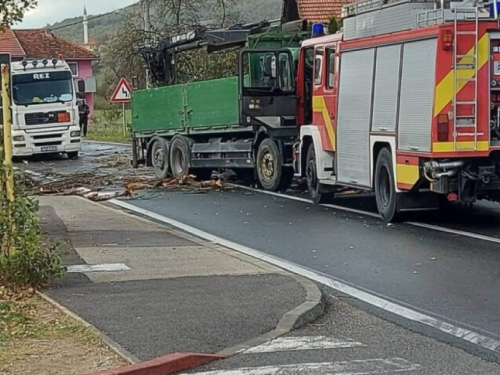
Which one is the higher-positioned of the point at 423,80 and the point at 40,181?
the point at 423,80

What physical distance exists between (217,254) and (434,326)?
434 centimetres

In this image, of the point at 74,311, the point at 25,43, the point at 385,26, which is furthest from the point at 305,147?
the point at 25,43

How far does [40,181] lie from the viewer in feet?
85.0

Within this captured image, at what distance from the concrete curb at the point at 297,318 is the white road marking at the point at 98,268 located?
2277 mm

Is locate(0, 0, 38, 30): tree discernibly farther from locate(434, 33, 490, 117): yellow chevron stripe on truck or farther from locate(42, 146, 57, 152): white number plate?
locate(42, 146, 57, 152): white number plate

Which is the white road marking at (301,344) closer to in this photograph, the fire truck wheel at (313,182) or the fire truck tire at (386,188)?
the fire truck tire at (386,188)

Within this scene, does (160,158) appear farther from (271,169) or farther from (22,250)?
(22,250)

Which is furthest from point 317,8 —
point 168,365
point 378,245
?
point 168,365

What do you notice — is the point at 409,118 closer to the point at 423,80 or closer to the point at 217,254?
the point at 423,80

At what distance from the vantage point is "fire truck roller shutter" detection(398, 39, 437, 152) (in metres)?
14.2

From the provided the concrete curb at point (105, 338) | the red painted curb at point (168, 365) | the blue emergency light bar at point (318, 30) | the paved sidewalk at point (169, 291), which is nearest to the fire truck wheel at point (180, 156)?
the blue emergency light bar at point (318, 30)

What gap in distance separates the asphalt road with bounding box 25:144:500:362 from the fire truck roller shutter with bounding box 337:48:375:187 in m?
0.71

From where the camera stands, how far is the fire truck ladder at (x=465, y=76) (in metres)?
13.9

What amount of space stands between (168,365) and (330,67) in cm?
1179
